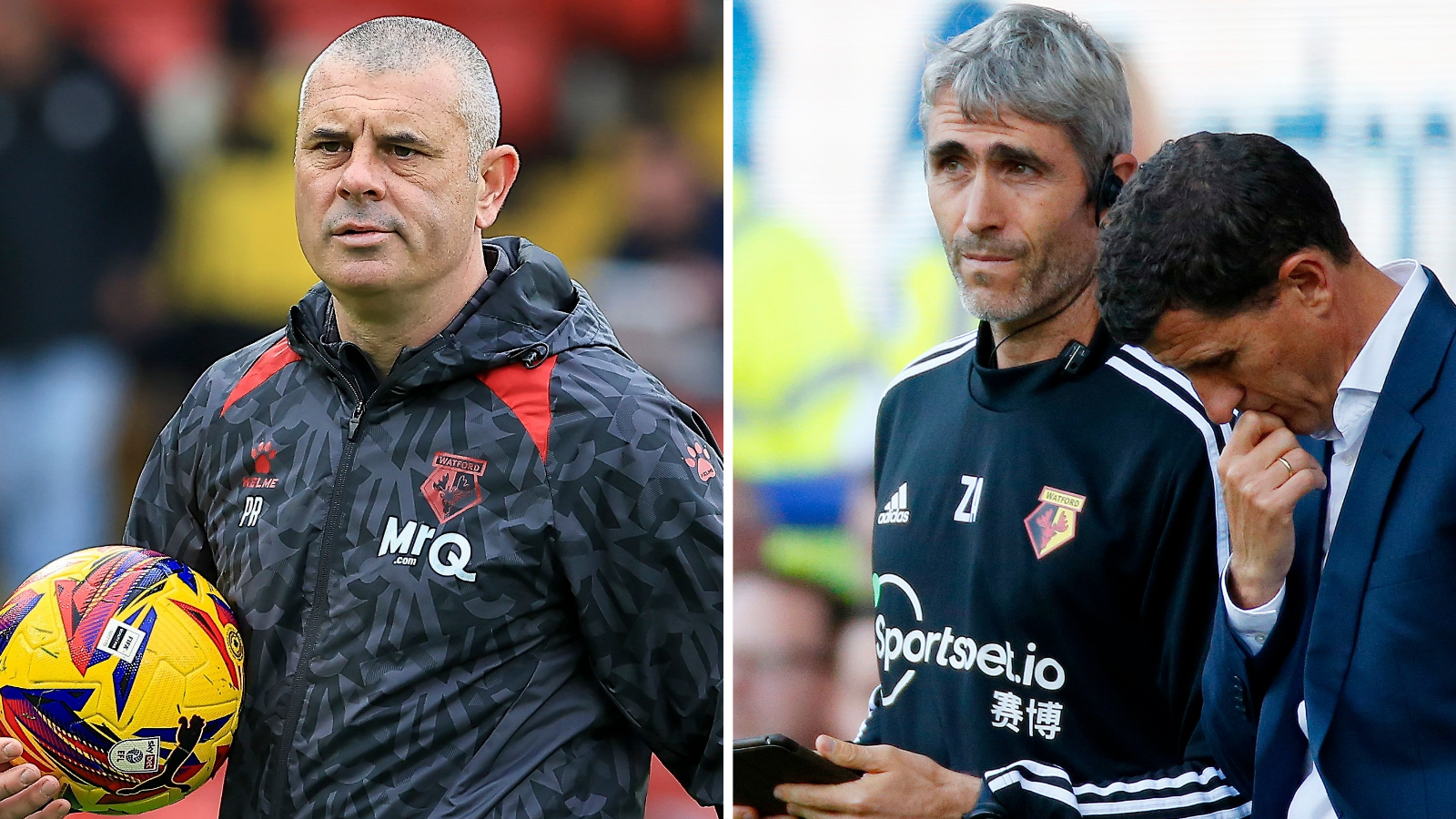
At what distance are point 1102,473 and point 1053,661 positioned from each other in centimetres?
28

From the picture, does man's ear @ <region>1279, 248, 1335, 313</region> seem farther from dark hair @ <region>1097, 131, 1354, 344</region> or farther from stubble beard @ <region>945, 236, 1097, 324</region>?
stubble beard @ <region>945, 236, 1097, 324</region>

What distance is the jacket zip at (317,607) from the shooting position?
82.4 inches

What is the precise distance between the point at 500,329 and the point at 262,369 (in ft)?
1.49

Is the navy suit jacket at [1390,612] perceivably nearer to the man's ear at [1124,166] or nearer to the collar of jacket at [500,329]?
the man's ear at [1124,166]

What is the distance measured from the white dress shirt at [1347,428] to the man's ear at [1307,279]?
0.08 m

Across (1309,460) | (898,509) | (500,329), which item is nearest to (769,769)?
(898,509)

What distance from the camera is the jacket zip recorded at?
6.86 feet

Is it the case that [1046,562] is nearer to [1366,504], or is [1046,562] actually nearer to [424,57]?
[1366,504]

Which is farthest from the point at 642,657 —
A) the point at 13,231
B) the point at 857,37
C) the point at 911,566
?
the point at 13,231

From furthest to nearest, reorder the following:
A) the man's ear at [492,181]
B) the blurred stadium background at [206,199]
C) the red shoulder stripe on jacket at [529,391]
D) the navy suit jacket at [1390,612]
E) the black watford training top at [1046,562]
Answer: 1. the blurred stadium background at [206,199]
2. the man's ear at [492,181]
3. the red shoulder stripe on jacket at [529,391]
4. the black watford training top at [1046,562]
5. the navy suit jacket at [1390,612]

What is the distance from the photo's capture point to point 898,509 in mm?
2205

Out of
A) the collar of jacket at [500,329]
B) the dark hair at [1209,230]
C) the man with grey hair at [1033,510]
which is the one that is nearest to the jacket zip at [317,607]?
the collar of jacket at [500,329]

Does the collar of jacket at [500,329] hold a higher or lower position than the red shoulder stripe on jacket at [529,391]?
higher

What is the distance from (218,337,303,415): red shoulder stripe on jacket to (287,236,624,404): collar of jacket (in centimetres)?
4
